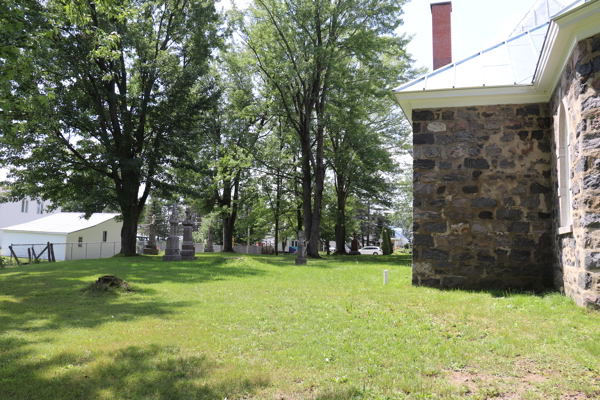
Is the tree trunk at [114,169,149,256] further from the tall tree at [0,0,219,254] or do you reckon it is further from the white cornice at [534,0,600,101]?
the white cornice at [534,0,600,101]

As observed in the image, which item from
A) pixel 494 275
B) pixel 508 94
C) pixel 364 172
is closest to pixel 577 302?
pixel 494 275

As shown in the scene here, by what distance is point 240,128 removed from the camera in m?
27.6

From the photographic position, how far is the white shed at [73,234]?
100ft

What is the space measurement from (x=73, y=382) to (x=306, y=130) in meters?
19.7

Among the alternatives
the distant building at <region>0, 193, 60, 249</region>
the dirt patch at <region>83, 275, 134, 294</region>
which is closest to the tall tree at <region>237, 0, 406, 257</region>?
the dirt patch at <region>83, 275, 134, 294</region>

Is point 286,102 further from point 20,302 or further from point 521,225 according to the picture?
point 20,302

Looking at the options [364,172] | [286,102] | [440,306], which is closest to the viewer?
[440,306]

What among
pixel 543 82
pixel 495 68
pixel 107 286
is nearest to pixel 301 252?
pixel 107 286

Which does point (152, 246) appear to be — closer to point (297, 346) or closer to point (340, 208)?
point (340, 208)

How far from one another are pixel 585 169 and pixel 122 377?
6.17 metres

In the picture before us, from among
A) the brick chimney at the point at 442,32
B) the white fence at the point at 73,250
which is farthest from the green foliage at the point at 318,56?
the white fence at the point at 73,250

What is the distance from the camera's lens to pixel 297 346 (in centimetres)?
454

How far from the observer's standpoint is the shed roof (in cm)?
3281

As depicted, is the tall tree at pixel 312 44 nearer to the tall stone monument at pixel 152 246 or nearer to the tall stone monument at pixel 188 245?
the tall stone monument at pixel 188 245
